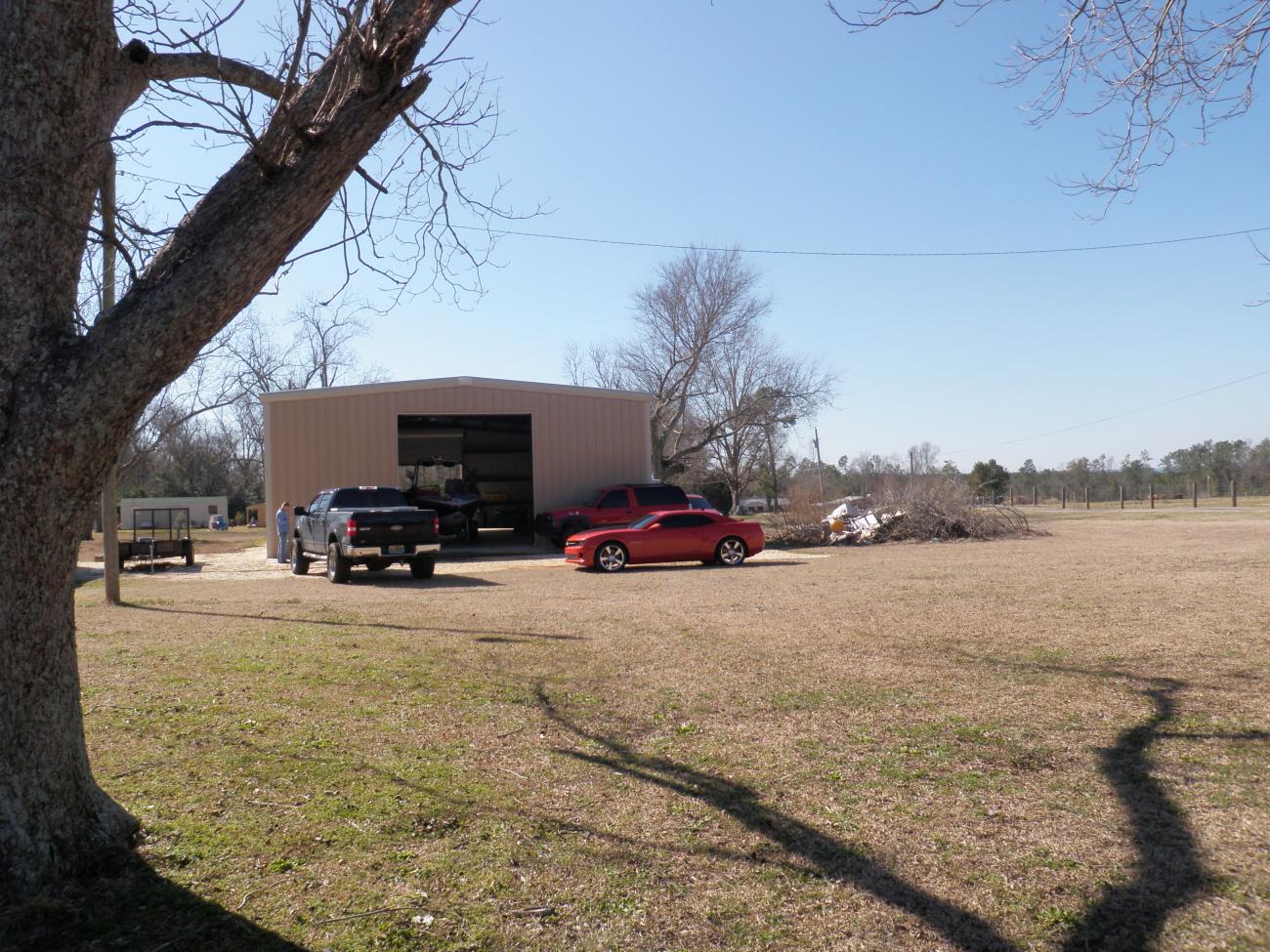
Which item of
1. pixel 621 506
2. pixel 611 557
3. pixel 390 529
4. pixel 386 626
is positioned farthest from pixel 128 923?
pixel 621 506

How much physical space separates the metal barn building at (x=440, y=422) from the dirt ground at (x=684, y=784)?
13.5 metres

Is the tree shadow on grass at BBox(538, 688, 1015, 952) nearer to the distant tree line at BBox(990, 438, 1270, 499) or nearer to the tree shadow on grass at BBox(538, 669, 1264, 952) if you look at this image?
the tree shadow on grass at BBox(538, 669, 1264, 952)

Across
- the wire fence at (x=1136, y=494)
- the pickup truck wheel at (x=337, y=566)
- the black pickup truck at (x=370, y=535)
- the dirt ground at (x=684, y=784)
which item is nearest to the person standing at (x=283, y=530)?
the black pickup truck at (x=370, y=535)

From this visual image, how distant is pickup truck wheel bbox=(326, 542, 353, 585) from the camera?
16.4 metres

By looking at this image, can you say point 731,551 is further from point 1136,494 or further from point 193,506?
point 1136,494

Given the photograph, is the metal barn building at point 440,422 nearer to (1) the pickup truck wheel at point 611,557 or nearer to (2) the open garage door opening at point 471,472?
(2) the open garage door opening at point 471,472

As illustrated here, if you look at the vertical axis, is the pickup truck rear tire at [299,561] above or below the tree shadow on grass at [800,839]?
above

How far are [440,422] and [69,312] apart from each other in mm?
26029

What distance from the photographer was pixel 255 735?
5531 millimetres

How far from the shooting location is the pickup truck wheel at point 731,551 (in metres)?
19.8

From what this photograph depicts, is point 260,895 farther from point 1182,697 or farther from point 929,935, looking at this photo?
point 1182,697

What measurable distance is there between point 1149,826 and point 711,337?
39.3 m

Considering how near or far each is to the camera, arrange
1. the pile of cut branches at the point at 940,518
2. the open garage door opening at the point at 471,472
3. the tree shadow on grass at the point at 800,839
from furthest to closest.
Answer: the open garage door opening at the point at 471,472 < the pile of cut branches at the point at 940,518 < the tree shadow on grass at the point at 800,839

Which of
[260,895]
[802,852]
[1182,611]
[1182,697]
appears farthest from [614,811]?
[1182,611]
